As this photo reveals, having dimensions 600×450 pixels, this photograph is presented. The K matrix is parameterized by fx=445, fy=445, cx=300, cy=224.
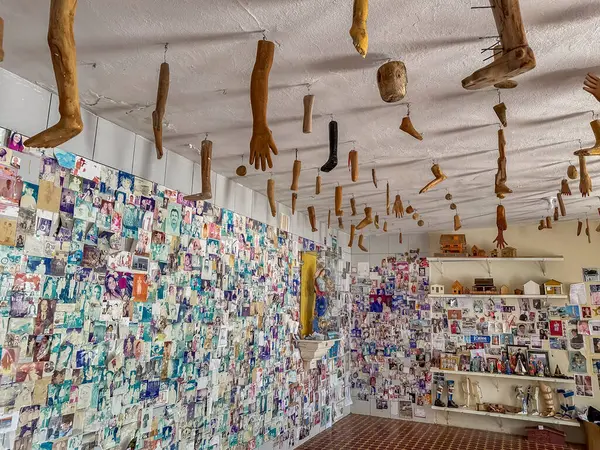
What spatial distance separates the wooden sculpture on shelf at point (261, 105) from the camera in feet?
5.71

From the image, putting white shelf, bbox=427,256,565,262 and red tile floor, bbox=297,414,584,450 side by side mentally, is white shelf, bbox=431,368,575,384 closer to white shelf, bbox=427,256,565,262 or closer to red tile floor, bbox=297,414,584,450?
red tile floor, bbox=297,414,584,450

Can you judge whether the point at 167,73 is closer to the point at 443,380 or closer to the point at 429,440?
the point at 429,440

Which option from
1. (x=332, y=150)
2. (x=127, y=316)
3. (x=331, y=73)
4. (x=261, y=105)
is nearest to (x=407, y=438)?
(x=127, y=316)

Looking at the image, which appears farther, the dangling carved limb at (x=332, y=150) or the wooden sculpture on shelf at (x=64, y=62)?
the dangling carved limb at (x=332, y=150)

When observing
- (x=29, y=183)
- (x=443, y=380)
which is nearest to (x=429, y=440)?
(x=443, y=380)

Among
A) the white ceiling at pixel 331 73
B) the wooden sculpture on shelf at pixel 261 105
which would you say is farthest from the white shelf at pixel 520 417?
the wooden sculpture on shelf at pixel 261 105

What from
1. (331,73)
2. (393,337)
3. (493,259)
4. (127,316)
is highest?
(331,73)

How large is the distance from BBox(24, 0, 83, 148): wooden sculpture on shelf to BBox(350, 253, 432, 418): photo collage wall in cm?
567

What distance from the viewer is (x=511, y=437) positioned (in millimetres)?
5418

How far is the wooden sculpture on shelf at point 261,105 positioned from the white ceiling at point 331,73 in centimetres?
13

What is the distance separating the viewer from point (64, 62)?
1373 mm

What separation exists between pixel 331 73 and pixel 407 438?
4.58 meters

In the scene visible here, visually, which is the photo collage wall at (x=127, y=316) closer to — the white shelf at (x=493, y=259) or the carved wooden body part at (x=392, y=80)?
the carved wooden body part at (x=392, y=80)

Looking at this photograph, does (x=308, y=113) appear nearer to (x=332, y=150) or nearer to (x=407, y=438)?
(x=332, y=150)
